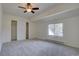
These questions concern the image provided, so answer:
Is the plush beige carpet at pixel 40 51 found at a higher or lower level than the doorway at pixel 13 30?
lower

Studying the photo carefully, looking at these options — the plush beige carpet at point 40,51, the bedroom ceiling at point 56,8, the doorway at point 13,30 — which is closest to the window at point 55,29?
the bedroom ceiling at point 56,8

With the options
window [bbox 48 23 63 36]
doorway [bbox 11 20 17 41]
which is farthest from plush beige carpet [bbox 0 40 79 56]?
doorway [bbox 11 20 17 41]

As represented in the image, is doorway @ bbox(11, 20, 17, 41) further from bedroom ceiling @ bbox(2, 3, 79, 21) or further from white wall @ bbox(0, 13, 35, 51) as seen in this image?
bedroom ceiling @ bbox(2, 3, 79, 21)

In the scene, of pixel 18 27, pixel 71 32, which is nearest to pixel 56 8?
pixel 71 32

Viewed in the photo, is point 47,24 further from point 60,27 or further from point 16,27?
point 16,27

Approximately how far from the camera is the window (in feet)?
19.4

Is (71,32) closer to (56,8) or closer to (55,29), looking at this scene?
(56,8)

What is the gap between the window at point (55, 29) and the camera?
19.4 feet

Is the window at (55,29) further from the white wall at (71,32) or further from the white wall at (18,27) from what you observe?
the white wall at (18,27)

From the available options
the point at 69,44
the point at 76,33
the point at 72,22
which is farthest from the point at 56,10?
the point at 69,44

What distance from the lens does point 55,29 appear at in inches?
258

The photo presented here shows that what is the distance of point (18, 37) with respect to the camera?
7.25 m

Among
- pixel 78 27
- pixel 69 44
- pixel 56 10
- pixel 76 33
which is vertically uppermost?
pixel 56 10

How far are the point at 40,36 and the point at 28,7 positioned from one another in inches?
157
